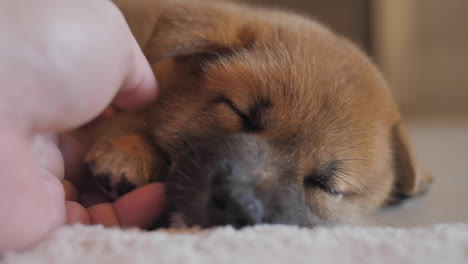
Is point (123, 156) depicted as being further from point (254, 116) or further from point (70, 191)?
point (254, 116)

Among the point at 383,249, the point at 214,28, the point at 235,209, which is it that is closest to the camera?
the point at 383,249

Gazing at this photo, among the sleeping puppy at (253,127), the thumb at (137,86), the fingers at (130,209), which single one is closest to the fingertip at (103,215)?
the fingers at (130,209)

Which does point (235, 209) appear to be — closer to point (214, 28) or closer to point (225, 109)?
point (225, 109)

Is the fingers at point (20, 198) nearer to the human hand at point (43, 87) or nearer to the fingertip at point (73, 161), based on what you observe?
the human hand at point (43, 87)

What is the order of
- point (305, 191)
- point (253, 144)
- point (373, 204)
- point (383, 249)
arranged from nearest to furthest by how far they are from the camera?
point (383, 249) → point (253, 144) → point (305, 191) → point (373, 204)

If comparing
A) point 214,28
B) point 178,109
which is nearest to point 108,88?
point 178,109

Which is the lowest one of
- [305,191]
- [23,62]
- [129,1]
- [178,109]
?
[305,191]

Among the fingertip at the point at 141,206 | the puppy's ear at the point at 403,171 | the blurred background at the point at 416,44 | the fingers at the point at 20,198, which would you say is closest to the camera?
the fingers at the point at 20,198

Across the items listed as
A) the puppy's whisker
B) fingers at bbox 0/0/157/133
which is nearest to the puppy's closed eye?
the puppy's whisker
